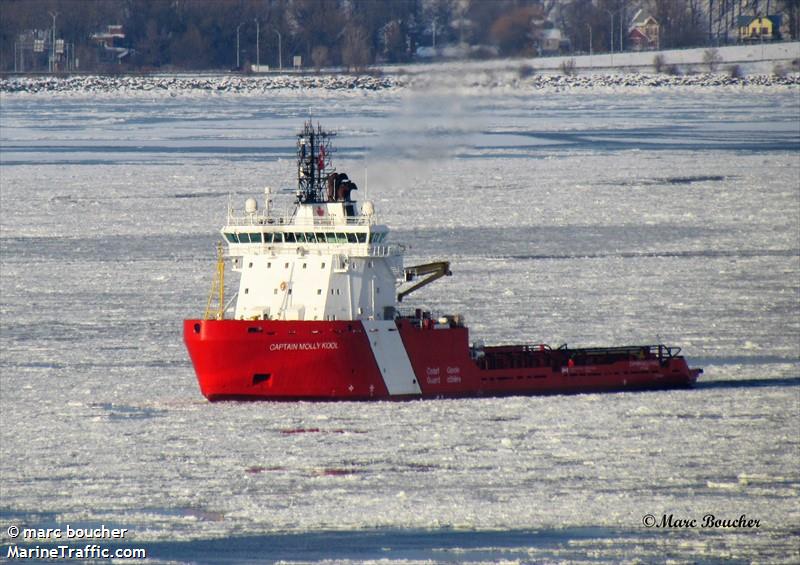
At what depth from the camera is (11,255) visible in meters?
35.4

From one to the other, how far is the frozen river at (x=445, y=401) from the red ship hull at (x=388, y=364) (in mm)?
542

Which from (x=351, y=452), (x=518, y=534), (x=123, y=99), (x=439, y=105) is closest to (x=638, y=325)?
(x=439, y=105)

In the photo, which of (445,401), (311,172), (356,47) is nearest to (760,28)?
(356,47)

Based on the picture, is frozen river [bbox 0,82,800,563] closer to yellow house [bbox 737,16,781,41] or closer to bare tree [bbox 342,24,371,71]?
bare tree [bbox 342,24,371,71]

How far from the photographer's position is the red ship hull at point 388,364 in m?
22.5

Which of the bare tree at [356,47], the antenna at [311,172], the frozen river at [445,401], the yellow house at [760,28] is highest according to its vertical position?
the yellow house at [760,28]

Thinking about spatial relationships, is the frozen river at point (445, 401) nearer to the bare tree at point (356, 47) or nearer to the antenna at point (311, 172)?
the antenna at point (311, 172)

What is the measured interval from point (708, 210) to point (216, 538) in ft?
95.5

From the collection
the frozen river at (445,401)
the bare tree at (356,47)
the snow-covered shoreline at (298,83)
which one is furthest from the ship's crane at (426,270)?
the snow-covered shoreline at (298,83)

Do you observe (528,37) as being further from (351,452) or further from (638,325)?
(351,452)

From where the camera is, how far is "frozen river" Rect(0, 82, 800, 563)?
16.1 metres

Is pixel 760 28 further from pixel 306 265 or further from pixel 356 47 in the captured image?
pixel 306 265

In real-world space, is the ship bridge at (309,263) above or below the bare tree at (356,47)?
below

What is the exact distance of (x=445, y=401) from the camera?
918 inches
